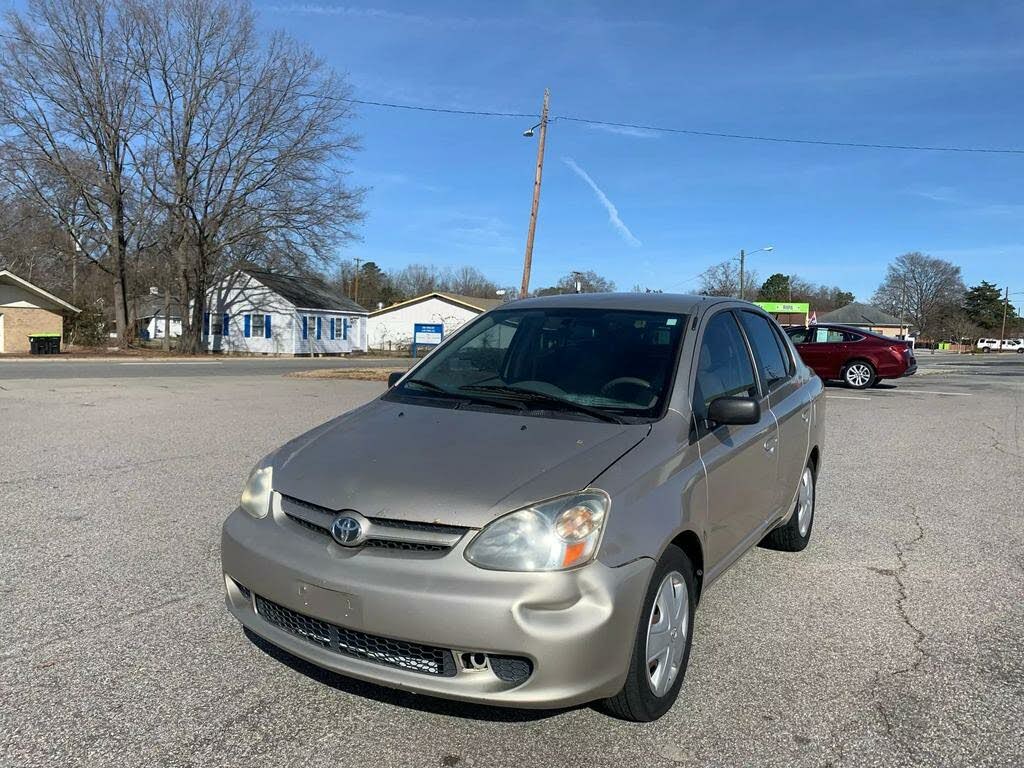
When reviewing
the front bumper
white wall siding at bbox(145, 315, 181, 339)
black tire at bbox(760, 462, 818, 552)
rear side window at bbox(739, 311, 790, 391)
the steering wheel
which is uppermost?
rear side window at bbox(739, 311, 790, 391)

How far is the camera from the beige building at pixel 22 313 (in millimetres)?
35688

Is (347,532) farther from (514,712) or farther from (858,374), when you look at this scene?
(858,374)

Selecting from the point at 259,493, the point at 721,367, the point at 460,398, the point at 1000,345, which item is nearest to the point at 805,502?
the point at 721,367

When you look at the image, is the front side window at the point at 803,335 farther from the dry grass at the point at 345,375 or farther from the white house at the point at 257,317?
the white house at the point at 257,317

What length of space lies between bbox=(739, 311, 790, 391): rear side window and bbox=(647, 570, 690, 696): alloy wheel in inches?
70.9

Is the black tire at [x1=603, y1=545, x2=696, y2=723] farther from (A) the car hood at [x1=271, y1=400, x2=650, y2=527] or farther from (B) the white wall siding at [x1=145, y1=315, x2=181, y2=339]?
(B) the white wall siding at [x1=145, y1=315, x2=181, y2=339]

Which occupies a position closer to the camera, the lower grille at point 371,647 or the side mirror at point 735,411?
the lower grille at point 371,647

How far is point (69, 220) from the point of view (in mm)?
35719

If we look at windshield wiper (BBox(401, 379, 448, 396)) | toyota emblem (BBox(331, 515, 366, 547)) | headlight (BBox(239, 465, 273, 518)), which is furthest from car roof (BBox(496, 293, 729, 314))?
toyota emblem (BBox(331, 515, 366, 547))

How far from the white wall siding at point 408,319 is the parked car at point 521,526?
52869 mm

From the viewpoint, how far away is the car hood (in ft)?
8.52

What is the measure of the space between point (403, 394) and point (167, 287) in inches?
1601

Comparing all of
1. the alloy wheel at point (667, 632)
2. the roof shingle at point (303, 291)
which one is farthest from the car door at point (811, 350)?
the roof shingle at point (303, 291)

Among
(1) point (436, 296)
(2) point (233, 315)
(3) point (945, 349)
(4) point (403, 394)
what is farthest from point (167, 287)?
(3) point (945, 349)
